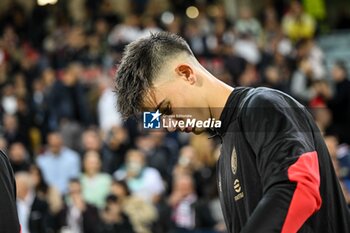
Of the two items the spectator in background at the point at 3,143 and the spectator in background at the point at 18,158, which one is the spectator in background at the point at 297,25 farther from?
the spectator in background at the point at 18,158

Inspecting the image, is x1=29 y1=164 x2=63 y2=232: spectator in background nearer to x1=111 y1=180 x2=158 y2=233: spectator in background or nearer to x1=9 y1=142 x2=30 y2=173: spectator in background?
x1=9 y1=142 x2=30 y2=173: spectator in background

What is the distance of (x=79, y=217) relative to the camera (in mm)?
9922

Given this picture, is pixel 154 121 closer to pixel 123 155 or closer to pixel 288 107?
pixel 288 107

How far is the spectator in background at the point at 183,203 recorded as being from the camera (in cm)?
951

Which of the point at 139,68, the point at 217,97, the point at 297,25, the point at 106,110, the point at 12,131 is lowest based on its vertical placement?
the point at 12,131

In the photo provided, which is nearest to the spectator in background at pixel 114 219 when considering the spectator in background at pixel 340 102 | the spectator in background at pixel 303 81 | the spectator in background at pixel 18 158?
the spectator in background at pixel 18 158

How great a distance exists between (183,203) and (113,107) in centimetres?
185

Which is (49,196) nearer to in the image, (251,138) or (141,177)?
(141,177)

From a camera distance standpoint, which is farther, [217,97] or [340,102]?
[340,102]

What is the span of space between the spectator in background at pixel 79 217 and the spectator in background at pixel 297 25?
7761mm

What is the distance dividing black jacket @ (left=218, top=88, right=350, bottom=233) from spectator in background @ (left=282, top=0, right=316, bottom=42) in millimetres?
13753

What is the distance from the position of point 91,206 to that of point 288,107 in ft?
24.2

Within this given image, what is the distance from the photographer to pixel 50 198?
10.2 m

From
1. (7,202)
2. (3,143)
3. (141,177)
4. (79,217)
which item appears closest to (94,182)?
(141,177)
